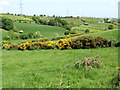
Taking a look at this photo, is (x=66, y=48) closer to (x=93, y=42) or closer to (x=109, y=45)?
→ (x=93, y=42)

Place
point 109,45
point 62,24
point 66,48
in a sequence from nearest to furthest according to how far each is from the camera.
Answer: point 109,45, point 66,48, point 62,24

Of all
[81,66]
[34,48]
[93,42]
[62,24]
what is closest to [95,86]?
[81,66]

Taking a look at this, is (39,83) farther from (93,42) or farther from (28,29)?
(28,29)

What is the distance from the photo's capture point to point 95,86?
6.41 m

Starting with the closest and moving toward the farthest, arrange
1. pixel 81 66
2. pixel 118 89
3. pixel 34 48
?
pixel 118 89, pixel 81 66, pixel 34 48

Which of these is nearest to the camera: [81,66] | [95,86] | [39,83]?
[95,86]

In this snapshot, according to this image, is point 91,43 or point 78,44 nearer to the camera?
point 91,43

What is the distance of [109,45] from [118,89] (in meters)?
13.7

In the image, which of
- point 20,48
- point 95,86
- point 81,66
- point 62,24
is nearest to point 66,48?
point 20,48

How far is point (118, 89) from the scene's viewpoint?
5.75 metres

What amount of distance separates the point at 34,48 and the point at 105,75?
1594cm

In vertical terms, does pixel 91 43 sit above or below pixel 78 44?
above

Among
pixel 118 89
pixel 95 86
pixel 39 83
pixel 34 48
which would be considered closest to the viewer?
pixel 118 89

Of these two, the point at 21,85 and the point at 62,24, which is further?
the point at 62,24
